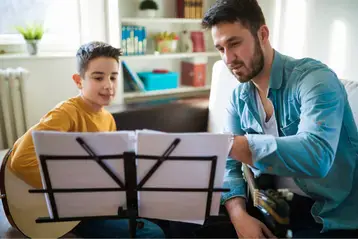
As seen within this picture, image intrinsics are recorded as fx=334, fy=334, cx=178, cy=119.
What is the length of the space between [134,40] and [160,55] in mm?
223

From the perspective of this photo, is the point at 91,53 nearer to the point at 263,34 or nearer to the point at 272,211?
the point at 263,34

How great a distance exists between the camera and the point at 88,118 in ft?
4.26

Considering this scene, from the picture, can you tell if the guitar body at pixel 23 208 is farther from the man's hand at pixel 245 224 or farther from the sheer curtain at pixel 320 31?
the sheer curtain at pixel 320 31

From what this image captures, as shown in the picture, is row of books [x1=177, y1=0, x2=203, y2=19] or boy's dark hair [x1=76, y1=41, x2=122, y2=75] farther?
row of books [x1=177, y1=0, x2=203, y2=19]

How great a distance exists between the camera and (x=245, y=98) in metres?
1.26

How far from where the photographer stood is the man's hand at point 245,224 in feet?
3.59

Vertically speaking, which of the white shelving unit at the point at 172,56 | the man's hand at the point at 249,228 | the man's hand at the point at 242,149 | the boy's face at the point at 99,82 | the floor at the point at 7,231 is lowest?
the floor at the point at 7,231

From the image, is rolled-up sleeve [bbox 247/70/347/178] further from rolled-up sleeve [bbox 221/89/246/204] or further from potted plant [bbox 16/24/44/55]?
potted plant [bbox 16/24/44/55]

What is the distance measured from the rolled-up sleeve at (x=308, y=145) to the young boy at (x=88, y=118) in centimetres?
57

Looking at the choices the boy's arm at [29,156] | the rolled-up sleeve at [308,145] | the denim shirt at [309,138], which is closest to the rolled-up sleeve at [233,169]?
the denim shirt at [309,138]

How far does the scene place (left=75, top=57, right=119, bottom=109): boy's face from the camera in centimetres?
132

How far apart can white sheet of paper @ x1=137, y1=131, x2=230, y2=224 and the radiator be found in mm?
1545


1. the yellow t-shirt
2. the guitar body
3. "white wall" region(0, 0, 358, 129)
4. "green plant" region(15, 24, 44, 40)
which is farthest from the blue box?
the guitar body

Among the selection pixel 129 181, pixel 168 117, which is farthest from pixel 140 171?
pixel 168 117
